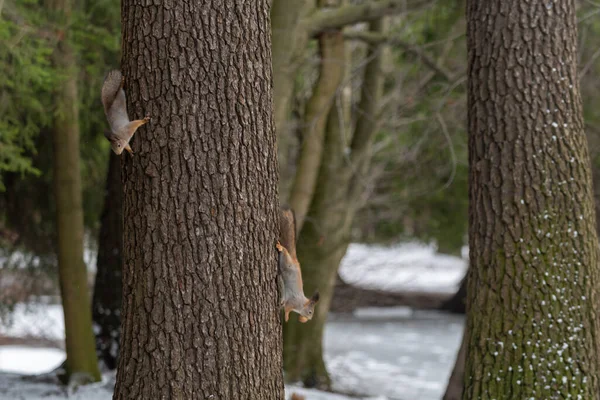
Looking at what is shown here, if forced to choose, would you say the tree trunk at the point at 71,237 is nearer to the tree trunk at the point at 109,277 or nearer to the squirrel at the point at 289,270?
Answer: the tree trunk at the point at 109,277

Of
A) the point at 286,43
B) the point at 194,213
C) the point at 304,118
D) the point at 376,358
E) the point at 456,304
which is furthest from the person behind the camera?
the point at 456,304

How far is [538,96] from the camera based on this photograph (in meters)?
4.07

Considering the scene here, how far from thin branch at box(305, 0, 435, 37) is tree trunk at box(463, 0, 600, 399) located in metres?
2.71

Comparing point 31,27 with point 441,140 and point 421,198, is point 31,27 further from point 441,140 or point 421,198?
point 421,198

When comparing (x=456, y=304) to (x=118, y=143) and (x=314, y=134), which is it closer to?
(x=314, y=134)

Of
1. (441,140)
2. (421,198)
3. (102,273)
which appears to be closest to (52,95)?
(102,273)

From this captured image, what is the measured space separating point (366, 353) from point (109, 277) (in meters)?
5.78

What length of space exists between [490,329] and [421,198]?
8.09m

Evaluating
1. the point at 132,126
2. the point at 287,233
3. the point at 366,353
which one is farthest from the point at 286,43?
the point at 366,353

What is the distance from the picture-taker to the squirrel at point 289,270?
327 cm

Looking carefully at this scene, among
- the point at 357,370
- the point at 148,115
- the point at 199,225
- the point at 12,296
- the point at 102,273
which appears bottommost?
the point at 357,370

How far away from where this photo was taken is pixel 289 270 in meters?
3.28

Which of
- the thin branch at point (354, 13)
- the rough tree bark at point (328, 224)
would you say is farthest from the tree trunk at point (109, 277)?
the thin branch at point (354, 13)

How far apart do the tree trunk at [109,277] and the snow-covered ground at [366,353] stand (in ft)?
2.07
